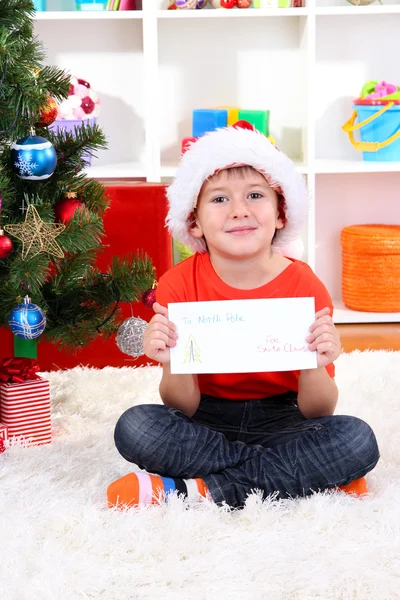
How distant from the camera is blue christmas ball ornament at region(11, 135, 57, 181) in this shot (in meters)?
1.51

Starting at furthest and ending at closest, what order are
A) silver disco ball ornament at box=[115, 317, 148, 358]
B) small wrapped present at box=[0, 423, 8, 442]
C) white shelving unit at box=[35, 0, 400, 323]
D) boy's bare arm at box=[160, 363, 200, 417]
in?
white shelving unit at box=[35, 0, 400, 323], silver disco ball ornament at box=[115, 317, 148, 358], small wrapped present at box=[0, 423, 8, 442], boy's bare arm at box=[160, 363, 200, 417]

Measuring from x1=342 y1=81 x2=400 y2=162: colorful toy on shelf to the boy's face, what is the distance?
148 cm

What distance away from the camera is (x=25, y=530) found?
1191 mm

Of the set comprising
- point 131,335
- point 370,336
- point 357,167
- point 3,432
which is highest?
point 357,167

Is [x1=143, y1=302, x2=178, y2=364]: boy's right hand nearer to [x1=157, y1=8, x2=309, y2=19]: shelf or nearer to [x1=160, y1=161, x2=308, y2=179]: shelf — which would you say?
[x1=160, y1=161, x2=308, y2=179]: shelf

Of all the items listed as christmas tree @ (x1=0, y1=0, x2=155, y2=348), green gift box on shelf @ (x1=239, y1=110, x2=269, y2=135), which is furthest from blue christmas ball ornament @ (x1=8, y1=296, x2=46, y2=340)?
green gift box on shelf @ (x1=239, y1=110, x2=269, y2=135)

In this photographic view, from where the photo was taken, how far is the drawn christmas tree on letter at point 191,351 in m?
1.31

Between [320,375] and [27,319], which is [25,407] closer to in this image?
[27,319]

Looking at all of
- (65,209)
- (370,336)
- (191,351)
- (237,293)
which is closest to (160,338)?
(191,351)

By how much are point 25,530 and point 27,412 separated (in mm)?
496

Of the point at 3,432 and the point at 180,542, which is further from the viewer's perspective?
the point at 3,432

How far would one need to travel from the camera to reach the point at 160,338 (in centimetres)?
132

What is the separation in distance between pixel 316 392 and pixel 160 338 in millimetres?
258

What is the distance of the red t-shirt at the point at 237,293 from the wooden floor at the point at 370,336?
1.06m
